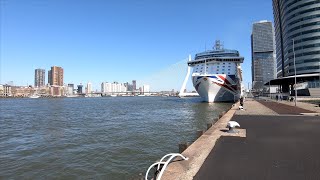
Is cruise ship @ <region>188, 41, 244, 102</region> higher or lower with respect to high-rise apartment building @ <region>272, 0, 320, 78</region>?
lower

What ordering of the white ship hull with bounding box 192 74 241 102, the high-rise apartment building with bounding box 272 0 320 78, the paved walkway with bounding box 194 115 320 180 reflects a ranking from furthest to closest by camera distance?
1. the high-rise apartment building with bounding box 272 0 320 78
2. the white ship hull with bounding box 192 74 241 102
3. the paved walkway with bounding box 194 115 320 180

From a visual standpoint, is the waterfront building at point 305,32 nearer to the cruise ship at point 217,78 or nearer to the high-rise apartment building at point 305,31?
the high-rise apartment building at point 305,31

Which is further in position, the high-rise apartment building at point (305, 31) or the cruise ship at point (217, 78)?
the high-rise apartment building at point (305, 31)

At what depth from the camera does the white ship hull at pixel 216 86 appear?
6938 cm

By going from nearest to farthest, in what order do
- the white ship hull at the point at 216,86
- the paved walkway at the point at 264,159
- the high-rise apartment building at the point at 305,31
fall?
1. the paved walkway at the point at 264,159
2. the white ship hull at the point at 216,86
3. the high-rise apartment building at the point at 305,31

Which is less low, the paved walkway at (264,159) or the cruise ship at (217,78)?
the cruise ship at (217,78)

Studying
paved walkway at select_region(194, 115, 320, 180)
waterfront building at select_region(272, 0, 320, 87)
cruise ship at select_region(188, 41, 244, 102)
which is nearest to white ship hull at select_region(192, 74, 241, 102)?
cruise ship at select_region(188, 41, 244, 102)

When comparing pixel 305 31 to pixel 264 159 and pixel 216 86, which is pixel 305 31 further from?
pixel 264 159

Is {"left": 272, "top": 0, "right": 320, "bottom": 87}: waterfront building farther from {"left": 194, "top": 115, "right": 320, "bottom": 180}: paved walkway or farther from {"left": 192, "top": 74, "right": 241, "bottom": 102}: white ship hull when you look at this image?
{"left": 194, "top": 115, "right": 320, "bottom": 180}: paved walkway

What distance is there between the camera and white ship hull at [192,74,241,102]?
69.4m

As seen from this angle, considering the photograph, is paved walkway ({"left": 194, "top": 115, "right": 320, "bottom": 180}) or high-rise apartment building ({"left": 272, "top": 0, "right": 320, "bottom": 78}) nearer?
paved walkway ({"left": 194, "top": 115, "right": 320, "bottom": 180})

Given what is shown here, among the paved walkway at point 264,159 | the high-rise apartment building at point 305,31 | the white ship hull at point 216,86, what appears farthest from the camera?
the high-rise apartment building at point 305,31

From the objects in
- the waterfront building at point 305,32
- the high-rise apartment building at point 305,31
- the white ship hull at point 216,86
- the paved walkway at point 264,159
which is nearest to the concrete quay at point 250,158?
the paved walkway at point 264,159

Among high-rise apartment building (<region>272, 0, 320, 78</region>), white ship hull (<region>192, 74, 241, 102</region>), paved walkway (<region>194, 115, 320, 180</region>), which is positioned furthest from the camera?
high-rise apartment building (<region>272, 0, 320, 78</region>)
